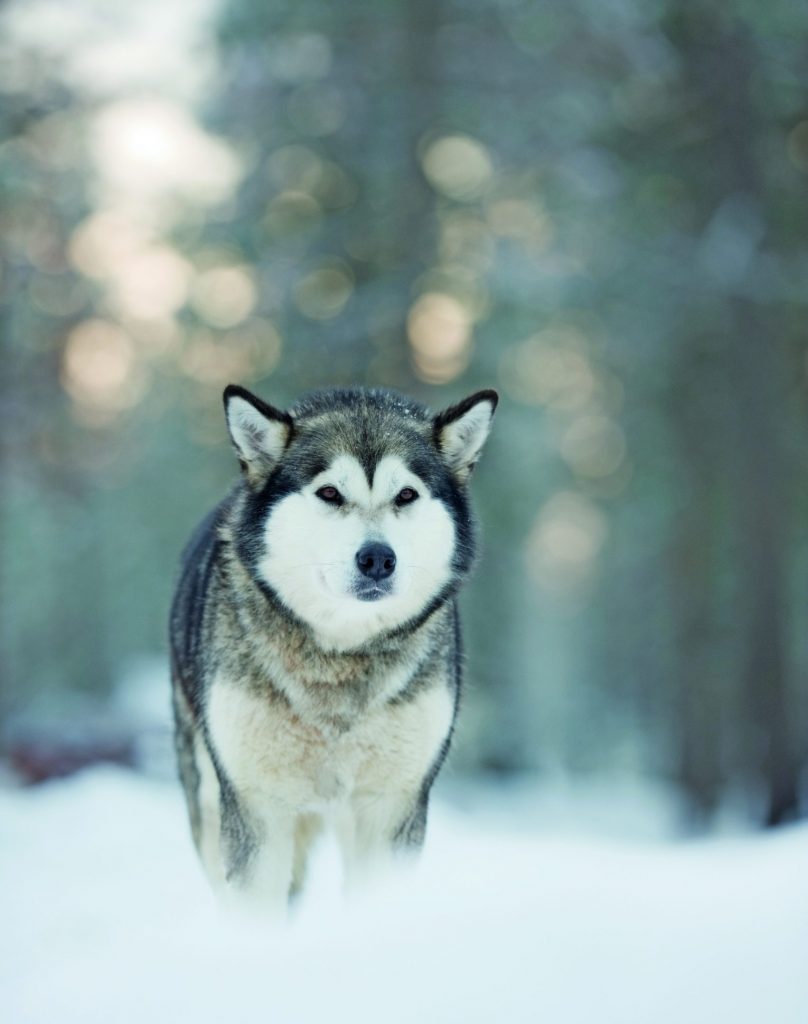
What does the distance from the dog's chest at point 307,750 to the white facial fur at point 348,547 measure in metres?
0.34

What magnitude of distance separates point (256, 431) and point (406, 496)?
68 centimetres

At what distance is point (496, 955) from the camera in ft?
10.5

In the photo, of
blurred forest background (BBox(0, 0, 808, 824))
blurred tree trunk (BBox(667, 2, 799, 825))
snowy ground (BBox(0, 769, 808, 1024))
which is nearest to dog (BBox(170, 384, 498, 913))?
snowy ground (BBox(0, 769, 808, 1024))

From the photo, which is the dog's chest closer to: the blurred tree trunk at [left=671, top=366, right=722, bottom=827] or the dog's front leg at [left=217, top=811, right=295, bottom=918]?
the dog's front leg at [left=217, top=811, right=295, bottom=918]

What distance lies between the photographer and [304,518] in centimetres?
432

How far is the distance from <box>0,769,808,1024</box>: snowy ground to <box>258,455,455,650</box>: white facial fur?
3.37 ft

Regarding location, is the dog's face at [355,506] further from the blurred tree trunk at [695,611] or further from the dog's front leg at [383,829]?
the blurred tree trunk at [695,611]

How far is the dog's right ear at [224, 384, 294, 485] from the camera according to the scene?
4.41m

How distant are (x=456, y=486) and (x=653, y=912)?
192 centimetres

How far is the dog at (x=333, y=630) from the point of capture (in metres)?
4.24

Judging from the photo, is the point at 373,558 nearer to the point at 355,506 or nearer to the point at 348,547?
the point at 348,547

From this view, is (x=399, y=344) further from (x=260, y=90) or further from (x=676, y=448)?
(x=676, y=448)

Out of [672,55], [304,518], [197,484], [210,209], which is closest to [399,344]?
[210,209]

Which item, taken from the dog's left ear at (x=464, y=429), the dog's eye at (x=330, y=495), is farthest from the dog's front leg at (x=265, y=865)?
the dog's left ear at (x=464, y=429)
